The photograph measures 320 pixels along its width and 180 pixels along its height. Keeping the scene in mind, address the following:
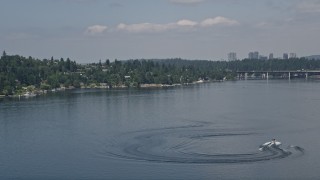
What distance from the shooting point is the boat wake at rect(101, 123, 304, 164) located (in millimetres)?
20375

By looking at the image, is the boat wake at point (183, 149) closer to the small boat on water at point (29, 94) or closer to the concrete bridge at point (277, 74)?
the small boat on water at point (29, 94)

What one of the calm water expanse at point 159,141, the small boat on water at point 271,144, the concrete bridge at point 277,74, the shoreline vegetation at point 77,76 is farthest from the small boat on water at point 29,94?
the concrete bridge at point 277,74

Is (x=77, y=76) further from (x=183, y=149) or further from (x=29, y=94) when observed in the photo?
(x=183, y=149)

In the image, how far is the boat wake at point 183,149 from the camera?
2038 cm

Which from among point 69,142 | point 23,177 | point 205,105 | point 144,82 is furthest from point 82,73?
point 23,177

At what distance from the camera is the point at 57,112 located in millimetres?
36344

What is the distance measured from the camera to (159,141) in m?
24.1

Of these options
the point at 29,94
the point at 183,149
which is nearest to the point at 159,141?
the point at 183,149

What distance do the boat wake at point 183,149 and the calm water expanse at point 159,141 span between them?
37mm

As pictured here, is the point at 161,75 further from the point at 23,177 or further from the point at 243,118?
the point at 23,177

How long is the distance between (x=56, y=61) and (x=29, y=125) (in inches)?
2188

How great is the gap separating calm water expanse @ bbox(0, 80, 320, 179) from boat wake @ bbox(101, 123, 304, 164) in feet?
0.12

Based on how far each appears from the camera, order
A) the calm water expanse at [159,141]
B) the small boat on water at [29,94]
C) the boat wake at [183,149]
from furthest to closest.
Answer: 1. the small boat on water at [29,94]
2. the boat wake at [183,149]
3. the calm water expanse at [159,141]

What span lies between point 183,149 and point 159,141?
6.90 feet
